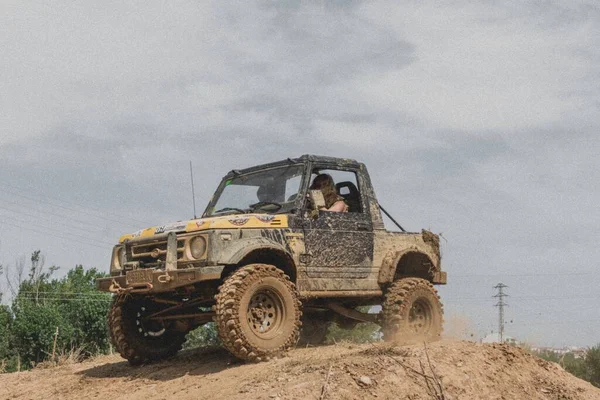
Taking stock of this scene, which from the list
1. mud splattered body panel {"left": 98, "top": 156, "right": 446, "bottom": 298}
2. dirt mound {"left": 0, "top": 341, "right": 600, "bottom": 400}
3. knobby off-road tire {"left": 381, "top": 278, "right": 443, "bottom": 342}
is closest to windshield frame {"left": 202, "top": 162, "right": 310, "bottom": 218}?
mud splattered body panel {"left": 98, "top": 156, "right": 446, "bottom": 298}

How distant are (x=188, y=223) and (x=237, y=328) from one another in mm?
1577

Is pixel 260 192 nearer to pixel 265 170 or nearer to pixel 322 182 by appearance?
pixel 265 170

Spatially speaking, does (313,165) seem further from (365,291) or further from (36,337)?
(36,337)

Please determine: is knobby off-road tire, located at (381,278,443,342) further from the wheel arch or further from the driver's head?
the wheel arch

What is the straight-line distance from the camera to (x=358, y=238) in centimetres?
1057

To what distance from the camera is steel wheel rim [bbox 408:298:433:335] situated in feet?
36.8

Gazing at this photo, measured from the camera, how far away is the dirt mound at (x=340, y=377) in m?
7.71

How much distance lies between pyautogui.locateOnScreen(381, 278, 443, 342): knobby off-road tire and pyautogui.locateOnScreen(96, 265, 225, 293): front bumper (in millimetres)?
3213

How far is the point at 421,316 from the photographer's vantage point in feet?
37.2

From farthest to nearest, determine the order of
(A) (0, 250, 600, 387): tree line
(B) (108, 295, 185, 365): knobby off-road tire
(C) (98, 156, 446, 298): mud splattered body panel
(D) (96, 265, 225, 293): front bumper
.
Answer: (A) (0, 250, 600, 387): tree line < (B) (108, 295, 185, 365): knobby off-road tire < (C) (98, 156, 446, 298): mud splattered body panel < (D) (96, 265, 225, 293): front bumper

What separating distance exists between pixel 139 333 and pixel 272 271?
2748mm

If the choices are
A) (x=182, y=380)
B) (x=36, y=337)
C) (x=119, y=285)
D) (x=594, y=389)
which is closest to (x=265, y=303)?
(x=182, y=380)

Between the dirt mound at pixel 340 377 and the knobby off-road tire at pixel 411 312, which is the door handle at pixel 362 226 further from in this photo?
the dirt mound at pixel 340 377

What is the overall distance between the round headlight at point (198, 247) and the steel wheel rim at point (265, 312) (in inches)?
32.1
